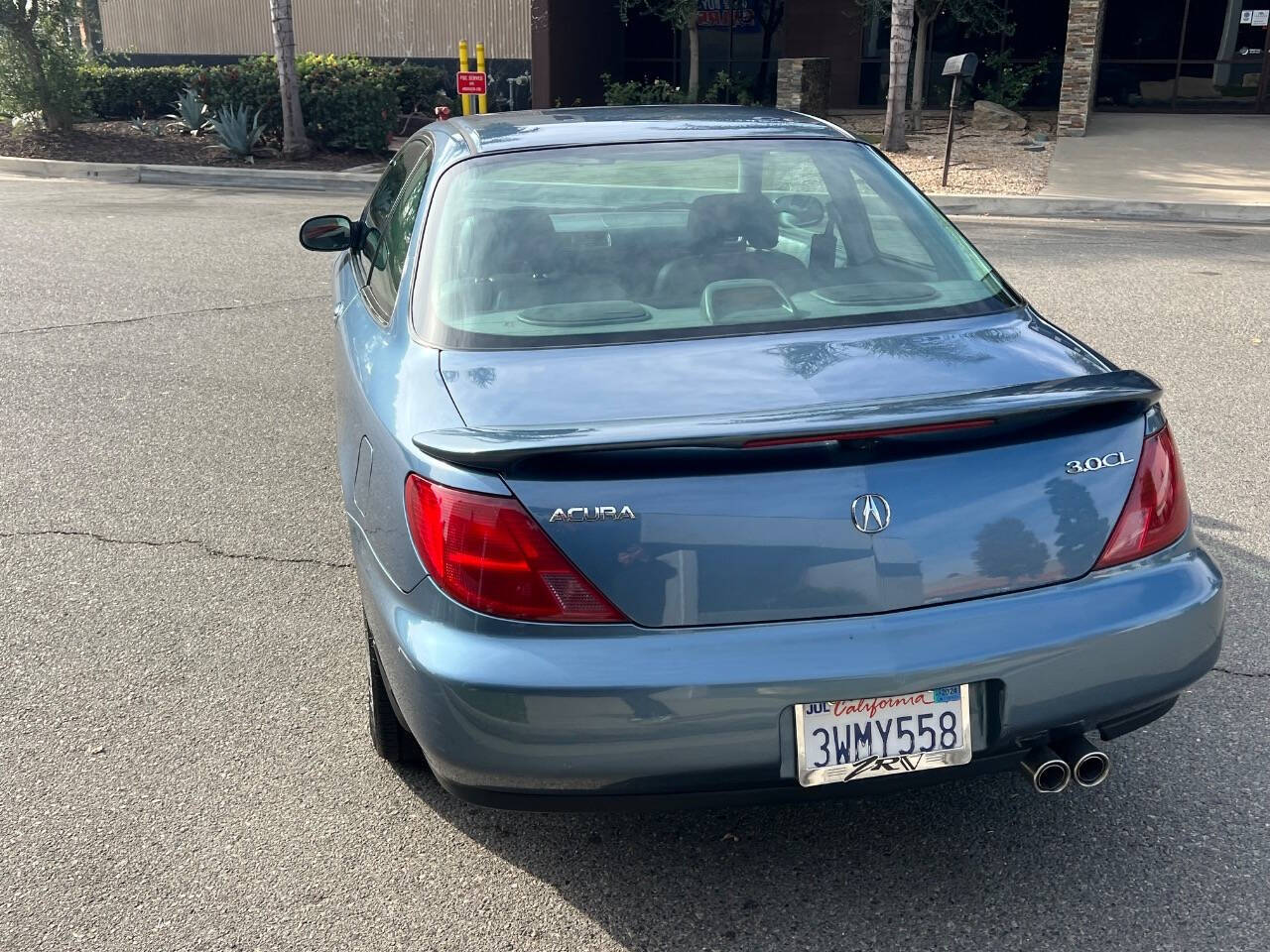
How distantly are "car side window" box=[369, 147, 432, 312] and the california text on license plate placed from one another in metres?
1.76

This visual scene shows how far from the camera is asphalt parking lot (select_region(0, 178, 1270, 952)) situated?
2666 millimetres

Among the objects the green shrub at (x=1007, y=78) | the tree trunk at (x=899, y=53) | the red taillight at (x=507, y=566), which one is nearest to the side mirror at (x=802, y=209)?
the red taillight at (x=507, y=566)

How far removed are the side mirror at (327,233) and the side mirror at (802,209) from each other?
1.83 metres

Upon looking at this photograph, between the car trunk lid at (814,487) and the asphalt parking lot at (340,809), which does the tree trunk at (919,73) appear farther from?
the car trunk lid at (814,487)

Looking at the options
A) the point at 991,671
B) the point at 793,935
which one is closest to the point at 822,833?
the point at 793,935

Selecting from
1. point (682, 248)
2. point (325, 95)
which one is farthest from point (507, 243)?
point (325, 95)

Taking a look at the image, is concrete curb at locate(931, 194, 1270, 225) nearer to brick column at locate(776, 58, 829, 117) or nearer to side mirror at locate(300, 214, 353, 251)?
brick column at locate(776, 58, 829, 117)

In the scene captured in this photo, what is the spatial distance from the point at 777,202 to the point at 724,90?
20051 millimetres

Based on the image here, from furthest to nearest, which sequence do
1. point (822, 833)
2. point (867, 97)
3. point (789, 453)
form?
point (867, 97)
point (822, 833)
point (789, 453)

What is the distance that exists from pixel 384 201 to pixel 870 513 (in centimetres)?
304

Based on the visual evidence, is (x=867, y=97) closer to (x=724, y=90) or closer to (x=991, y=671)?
(x=724, y=90)

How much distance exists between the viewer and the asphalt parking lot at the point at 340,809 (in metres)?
2.67

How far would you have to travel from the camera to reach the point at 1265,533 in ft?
15.2

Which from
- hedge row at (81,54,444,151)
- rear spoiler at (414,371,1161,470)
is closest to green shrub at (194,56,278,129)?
hedge row at (81,54,444,151)
